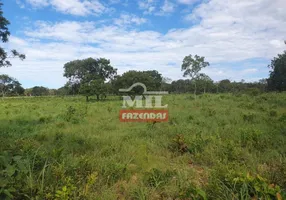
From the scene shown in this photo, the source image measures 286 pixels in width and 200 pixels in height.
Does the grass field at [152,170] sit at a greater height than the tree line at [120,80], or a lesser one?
lesser

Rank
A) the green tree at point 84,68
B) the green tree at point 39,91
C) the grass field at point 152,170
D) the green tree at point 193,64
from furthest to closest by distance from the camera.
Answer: the green tree at point 39,91 < the green tree at point 84,68 < the green tree at point 193,64 < the grass field at point 152,170

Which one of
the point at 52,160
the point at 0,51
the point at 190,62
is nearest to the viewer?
the point at 52,160

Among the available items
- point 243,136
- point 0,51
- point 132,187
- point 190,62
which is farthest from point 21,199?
point 190,62

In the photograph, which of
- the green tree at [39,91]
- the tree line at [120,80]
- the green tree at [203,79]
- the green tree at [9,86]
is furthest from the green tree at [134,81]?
the green tree at [39,91]

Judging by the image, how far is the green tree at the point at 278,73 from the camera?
30.0 metres

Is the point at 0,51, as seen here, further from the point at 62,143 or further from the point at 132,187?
the point at 132,187

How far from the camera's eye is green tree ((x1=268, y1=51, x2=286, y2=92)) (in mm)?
29975

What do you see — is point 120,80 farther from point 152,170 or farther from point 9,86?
point 9,86

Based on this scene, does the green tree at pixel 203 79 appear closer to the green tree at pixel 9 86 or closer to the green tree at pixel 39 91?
the green tree at pixel 9 86

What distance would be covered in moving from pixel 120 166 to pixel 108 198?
829mm

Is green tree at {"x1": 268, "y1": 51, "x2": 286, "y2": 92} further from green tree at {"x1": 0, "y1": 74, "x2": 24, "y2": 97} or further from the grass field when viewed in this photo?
green tree at {"x1": 0, "y1": 74, "x2": 24, "y2": 97}

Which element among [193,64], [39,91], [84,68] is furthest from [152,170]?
[39,91]

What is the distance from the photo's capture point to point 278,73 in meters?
31.4

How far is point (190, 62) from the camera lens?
24828 millimetres
